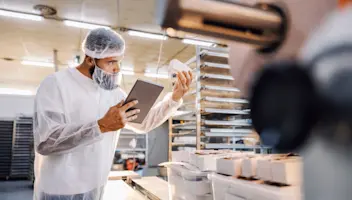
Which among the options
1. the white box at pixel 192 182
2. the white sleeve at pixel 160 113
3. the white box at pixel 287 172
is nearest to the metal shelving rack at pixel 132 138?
the white sleeve at pixel 160 113

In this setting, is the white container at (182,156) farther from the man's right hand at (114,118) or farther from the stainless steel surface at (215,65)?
the stainless steel surface at (215,65)

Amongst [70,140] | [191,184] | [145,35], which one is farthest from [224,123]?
[145,35]

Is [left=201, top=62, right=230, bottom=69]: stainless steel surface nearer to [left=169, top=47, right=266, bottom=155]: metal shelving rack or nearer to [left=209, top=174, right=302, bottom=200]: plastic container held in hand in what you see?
[left=169, top=47, right=266, bottom=155]: metal shelving rack

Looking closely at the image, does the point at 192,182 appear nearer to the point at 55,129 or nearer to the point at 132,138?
the point at 55,129

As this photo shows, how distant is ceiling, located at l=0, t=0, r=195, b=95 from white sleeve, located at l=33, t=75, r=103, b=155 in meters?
3.22

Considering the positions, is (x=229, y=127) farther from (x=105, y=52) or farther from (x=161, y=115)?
(x=105, y=52)

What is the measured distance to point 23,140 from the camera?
848cm

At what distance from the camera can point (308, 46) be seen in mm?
245

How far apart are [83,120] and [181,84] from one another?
565 millimetres

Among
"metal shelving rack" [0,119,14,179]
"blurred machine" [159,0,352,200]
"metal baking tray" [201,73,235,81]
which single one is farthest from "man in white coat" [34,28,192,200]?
"metal shelving rack" [0,119,14,179]

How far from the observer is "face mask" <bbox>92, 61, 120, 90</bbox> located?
159cm

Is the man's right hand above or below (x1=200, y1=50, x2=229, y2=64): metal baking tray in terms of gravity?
below

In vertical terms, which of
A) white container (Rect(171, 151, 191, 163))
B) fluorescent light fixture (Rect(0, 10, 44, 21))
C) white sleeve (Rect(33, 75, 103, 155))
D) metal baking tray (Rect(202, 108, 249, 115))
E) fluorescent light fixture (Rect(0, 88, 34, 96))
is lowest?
white container (Rect(171, 151, 191, 163))

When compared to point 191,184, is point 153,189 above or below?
below
